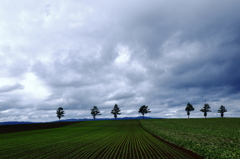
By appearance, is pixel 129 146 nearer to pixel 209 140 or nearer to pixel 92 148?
pixel 92 148

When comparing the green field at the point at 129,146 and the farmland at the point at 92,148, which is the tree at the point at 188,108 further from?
the farmland at the point at 92,148

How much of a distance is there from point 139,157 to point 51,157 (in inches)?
395

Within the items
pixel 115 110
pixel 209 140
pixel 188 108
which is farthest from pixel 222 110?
pixel 209 140

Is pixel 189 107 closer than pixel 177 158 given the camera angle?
No

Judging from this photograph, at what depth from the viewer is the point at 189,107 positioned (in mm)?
124500

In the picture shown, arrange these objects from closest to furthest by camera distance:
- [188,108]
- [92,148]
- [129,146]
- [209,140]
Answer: [92,148] → [129,146] → [209,140] → [188,108]

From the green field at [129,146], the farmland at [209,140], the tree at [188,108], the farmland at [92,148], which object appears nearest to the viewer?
the farmland at [209,140]

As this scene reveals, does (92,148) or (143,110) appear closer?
(92,148)

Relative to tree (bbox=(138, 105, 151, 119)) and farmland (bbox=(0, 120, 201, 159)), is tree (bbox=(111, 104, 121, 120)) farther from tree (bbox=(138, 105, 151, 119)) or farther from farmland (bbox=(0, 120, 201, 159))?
farmland (bbox=(0, 120, 201, 159))

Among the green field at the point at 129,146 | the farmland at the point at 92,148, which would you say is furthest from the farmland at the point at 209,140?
the farmland at the point at 92,148

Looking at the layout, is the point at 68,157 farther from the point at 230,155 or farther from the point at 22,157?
the point at 230,155

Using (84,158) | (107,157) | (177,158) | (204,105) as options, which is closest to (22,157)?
(84,158)

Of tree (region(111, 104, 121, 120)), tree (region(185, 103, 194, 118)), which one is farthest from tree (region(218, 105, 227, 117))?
tree (region(111, 104, 121, 120))

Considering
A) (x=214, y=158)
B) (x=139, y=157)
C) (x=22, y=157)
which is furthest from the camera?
(x=22, y=157)
